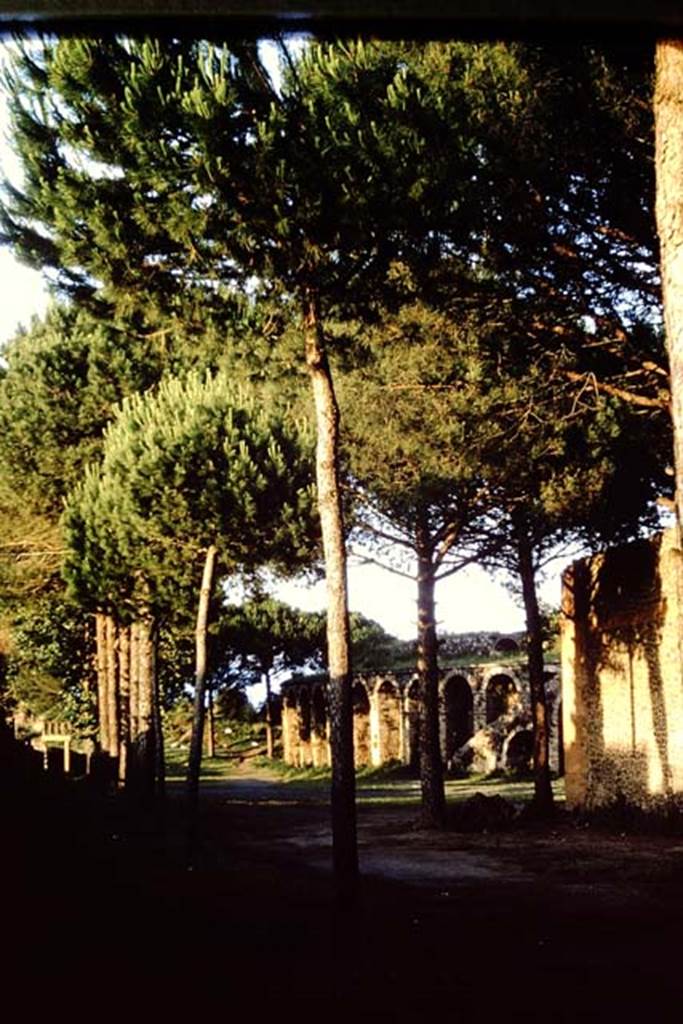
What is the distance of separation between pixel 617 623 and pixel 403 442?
543 centimetres

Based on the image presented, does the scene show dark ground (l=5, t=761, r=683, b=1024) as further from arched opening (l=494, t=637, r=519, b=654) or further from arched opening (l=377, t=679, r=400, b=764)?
arched opening (l=494, t=637, r=519, b=654)

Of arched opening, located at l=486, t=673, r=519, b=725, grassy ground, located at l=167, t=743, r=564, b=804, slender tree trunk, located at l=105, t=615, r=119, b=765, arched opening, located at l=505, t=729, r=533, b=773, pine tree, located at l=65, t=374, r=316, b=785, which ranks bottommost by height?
grassy ground, located at l=167, t=743, r=564, b=804

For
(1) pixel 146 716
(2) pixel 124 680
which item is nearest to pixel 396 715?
(2) pixel 124 680

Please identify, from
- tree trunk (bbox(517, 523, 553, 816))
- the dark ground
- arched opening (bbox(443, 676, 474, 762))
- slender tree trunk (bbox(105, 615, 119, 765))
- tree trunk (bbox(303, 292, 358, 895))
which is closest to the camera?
the dark ground

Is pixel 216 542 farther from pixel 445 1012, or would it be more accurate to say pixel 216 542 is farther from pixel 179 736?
pixel 179 736

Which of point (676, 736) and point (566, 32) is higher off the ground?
point (566, 32)

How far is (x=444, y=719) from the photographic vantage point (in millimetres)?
33938

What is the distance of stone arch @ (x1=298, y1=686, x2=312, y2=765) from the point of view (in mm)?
40531

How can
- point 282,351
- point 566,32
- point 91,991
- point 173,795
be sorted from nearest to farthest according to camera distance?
point 566,32, point 91,991, point 282,351, point 173,795

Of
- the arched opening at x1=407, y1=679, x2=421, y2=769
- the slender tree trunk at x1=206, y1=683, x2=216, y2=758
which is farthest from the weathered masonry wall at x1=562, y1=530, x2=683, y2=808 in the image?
the slender tree trunk at x1=206, y1=683, x2=216, y2=758

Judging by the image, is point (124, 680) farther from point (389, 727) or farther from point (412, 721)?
point (389, 727)

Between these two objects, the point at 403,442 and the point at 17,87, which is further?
the point at 403,442

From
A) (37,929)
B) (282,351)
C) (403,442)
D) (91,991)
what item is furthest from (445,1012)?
(403,442)

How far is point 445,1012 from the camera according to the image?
16.1 feet
